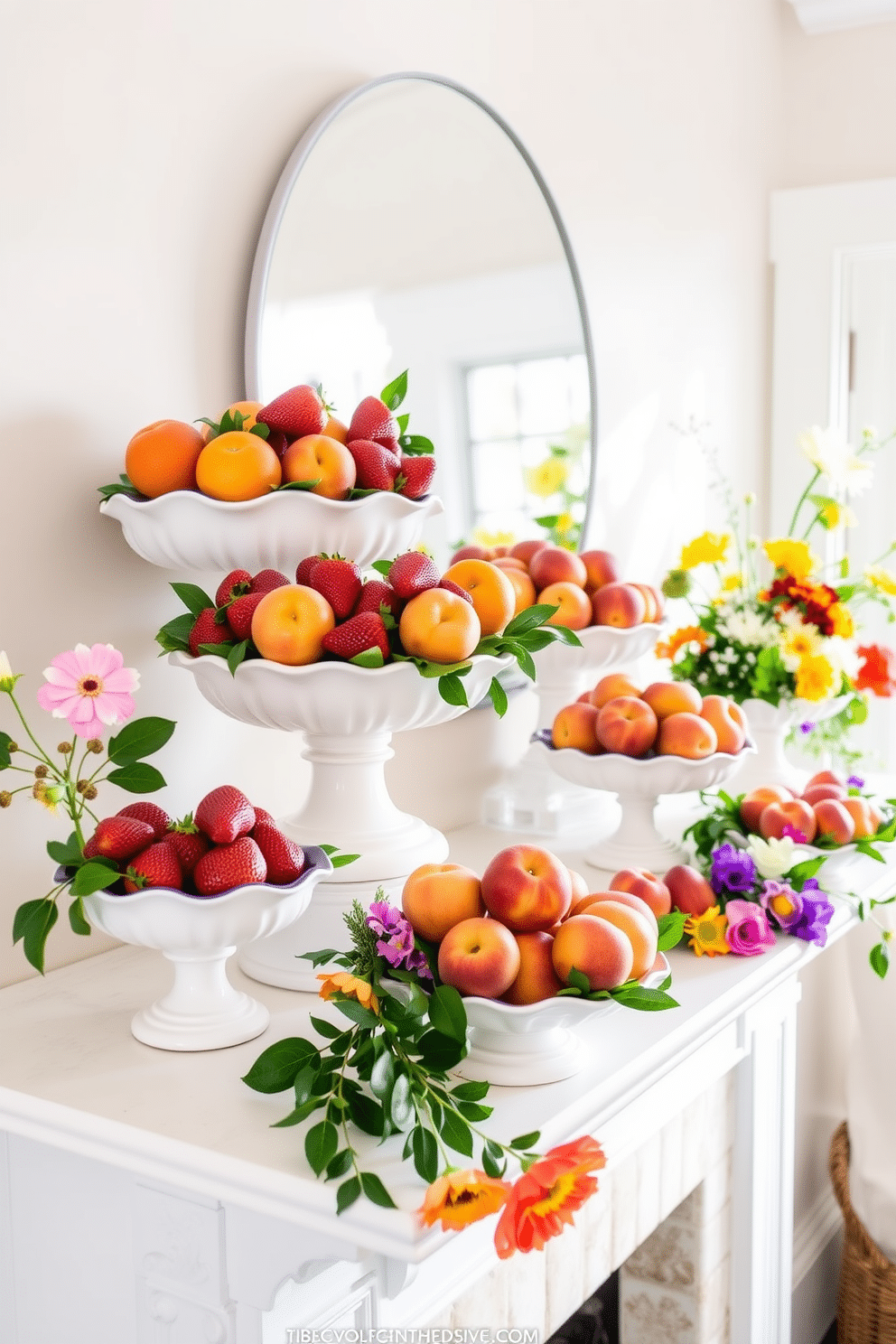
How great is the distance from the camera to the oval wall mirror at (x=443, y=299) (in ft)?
4.31

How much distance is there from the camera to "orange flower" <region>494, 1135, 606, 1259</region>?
708mm

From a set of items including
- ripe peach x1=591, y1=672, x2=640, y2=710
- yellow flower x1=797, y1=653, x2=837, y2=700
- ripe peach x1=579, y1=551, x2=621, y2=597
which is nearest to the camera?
ripe peach x1=591, y1=672, x2=640, y2=710

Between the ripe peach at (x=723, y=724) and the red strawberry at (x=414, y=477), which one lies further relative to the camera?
the ripe peach at (x=723, y=724)

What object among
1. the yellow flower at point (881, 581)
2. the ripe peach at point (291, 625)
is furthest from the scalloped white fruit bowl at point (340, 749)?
the yellow flower at point (881, 581)

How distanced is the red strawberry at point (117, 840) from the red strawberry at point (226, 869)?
0.15 feet

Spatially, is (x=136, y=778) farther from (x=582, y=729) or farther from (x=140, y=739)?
(x=582, y=729)

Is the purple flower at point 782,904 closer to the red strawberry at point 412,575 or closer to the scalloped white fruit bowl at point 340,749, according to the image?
the scalloped white fruit bowl at point 340,749

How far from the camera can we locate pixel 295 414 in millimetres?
1076

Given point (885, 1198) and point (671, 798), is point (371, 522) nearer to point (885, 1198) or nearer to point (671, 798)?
point (671, 798)

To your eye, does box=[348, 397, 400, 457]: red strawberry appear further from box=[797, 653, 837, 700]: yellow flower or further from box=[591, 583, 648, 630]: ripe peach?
box=[797, 653, 837, 700]: yellow flower

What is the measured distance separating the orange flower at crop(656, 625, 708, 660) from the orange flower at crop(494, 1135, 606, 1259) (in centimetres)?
109

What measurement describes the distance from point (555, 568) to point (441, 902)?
68cm

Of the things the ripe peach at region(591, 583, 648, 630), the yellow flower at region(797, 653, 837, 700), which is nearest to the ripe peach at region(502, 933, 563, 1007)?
the ripe peach at region(591, 583, 648, 630)

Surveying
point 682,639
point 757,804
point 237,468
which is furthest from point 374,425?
point 682,639
